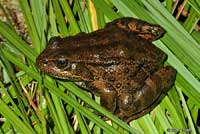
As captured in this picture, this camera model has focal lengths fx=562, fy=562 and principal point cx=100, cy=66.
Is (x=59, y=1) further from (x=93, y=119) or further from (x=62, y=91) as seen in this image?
(x=93, y=119)

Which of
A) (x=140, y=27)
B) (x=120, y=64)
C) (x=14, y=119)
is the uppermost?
(x=140, y=27)

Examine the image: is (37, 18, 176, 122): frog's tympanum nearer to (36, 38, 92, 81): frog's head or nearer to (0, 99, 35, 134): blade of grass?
(36, 38, 92, 81): frog's head

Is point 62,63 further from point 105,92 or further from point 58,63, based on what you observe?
point 105,92

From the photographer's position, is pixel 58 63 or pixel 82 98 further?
pixel 58 63

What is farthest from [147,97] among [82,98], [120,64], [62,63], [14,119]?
[14,119]

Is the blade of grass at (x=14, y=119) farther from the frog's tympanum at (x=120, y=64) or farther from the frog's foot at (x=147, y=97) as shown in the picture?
the frog's foot at (x=147, y=97)

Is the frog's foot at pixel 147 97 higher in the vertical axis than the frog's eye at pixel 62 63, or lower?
lower

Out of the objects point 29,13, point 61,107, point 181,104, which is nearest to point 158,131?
point 181,104

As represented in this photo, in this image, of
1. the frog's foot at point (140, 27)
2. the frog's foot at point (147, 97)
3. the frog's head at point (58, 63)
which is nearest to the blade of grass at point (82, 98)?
the frog's head at point (58, 63)
